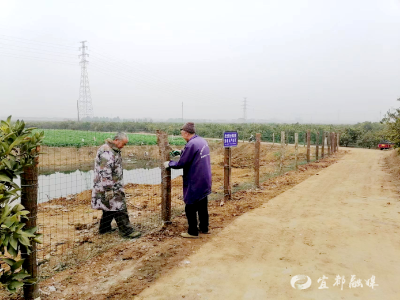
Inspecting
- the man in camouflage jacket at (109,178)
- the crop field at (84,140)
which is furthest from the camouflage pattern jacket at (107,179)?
the crop field at (84,140)

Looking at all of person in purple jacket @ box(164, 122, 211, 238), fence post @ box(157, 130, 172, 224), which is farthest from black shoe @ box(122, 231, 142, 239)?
person in purple jacket @ box(164, 122, 211, 238)

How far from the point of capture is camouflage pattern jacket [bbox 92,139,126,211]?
185 inches

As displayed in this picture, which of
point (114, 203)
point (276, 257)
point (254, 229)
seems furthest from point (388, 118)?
point (114, 203)

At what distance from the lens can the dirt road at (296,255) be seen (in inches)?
130

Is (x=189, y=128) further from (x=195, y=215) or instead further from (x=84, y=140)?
(x=84, y=140)

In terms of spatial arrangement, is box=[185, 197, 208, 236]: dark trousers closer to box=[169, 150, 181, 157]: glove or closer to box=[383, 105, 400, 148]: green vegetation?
box=[169, 150, 181, 157]: glove

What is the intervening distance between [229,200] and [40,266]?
440 centimetres

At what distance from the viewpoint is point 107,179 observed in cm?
471

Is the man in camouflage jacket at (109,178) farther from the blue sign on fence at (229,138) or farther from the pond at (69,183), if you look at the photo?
the blue sign on fence at (229,138)

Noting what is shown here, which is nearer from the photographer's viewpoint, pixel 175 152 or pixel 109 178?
pixel 109 178

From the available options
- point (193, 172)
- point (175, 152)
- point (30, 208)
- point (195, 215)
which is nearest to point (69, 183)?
point (175, 152)

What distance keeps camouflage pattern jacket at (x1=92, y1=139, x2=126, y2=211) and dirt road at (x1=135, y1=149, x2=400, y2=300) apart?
1.49m
